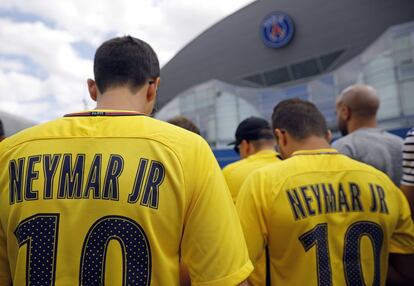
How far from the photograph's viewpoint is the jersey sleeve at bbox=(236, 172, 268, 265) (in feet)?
5.98

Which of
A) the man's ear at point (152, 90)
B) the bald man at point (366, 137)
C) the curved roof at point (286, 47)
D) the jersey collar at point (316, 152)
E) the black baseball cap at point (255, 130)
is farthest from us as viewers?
the curved roof at point (286, 47)

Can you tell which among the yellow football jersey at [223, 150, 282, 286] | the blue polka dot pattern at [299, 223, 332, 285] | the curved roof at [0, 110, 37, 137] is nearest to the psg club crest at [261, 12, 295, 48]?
the curved roof at [0, 110, 37, 137]

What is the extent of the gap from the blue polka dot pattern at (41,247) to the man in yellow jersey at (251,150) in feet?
7.11

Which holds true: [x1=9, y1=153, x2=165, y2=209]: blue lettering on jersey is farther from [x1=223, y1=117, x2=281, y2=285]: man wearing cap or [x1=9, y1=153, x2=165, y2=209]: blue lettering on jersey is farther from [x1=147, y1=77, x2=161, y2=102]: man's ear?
[x1=223, y1=117, x2=281, y2=285]: man wearing cap

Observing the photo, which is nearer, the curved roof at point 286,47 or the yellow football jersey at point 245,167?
the yellow football jersey at point 245,167

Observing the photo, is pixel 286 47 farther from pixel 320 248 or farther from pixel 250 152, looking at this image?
pixel 320 248

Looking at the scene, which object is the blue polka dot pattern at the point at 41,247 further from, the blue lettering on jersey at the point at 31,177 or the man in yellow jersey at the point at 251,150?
the man in yellow jersey at the point at 251,150

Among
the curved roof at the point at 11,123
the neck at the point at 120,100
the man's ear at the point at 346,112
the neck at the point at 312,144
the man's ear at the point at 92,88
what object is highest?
the curved roof at the point at 11,123

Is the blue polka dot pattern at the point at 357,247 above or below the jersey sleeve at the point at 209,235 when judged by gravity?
below

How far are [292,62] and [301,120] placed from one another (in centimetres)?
2006

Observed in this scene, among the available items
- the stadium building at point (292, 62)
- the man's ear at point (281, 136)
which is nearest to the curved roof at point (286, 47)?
the stadium building at point (292, 62)

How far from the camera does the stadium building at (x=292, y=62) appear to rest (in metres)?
16.7

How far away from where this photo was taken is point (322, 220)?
1.84 metres

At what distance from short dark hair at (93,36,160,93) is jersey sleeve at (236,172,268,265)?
875 millimetres
